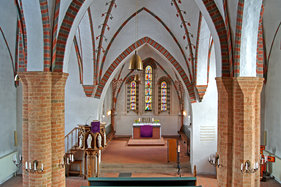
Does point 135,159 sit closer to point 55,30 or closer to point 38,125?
point 38,125

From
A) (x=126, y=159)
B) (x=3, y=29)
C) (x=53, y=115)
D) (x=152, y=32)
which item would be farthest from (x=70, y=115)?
(x=53, y=115)

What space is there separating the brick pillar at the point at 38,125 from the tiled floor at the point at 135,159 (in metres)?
5.05

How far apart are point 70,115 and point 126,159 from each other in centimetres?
375

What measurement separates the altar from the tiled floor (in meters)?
1.06

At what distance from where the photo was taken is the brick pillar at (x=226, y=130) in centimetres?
586

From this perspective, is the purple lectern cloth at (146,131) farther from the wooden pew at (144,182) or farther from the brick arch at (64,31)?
the brick arch at (64,31)

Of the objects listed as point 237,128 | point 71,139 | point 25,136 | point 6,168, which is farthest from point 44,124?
point 71,139

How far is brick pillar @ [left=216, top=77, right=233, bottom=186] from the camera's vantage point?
5863 mm

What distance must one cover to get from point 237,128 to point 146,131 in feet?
41.8

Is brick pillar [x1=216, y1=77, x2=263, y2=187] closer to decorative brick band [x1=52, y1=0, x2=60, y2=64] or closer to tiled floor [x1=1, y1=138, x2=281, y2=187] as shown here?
decorative brick band [x1=52, y1=0, x2=60, y2=64]

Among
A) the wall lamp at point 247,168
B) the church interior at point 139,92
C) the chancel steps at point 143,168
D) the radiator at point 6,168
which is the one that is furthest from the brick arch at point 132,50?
the wall lamp at point 247,168

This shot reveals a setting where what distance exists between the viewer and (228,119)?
5859 millimetres

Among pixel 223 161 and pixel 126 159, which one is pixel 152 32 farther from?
pixel 223 161

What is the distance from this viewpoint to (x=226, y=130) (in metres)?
5.89
